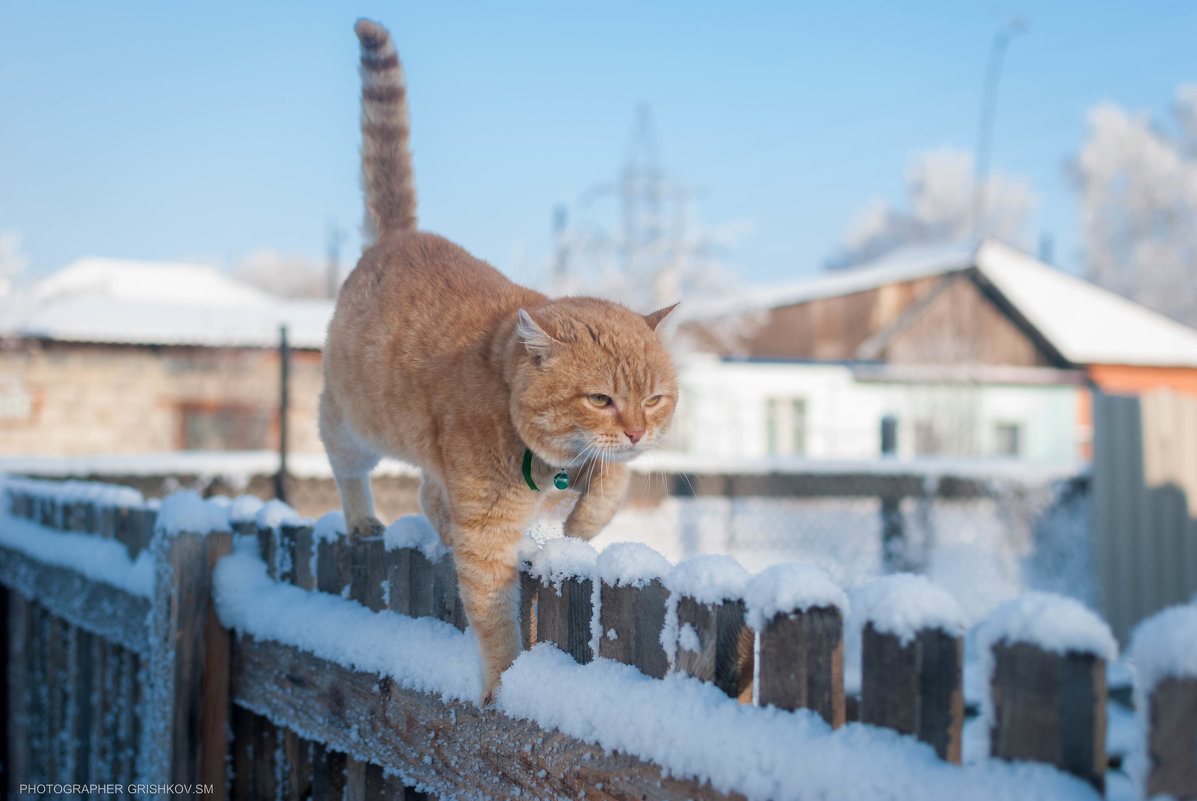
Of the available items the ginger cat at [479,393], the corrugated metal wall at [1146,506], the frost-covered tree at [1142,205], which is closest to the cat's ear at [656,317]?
the ginger cat at [479,393]

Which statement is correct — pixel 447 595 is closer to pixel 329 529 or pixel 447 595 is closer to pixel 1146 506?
pixel 329 529

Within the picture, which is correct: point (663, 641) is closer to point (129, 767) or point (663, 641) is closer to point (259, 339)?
point (129, 767)

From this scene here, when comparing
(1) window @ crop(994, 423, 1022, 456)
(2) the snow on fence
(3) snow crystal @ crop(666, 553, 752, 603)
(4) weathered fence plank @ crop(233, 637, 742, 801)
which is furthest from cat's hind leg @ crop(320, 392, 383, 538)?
(1) window @ crop(994, 423, 1022, 456)

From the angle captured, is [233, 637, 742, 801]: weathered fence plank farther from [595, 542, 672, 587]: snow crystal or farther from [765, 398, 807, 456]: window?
[765, 398, 807, 456]: window

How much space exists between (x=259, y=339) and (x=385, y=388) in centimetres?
916

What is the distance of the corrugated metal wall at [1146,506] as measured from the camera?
6.35m

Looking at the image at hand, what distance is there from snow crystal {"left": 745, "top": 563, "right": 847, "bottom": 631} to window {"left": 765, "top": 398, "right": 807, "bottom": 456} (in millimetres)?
13857

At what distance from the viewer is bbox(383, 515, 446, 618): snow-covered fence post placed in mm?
1810

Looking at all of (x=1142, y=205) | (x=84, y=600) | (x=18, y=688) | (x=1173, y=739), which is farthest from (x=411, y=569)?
(x=1142, y=205)

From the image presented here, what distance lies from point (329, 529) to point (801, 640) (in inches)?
54.0

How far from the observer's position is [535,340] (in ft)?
5.60

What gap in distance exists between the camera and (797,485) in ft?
21.5

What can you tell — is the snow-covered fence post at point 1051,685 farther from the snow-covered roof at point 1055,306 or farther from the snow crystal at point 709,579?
the snow-covered roof at point 1055,306

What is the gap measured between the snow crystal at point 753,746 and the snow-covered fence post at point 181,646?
3.96ft
